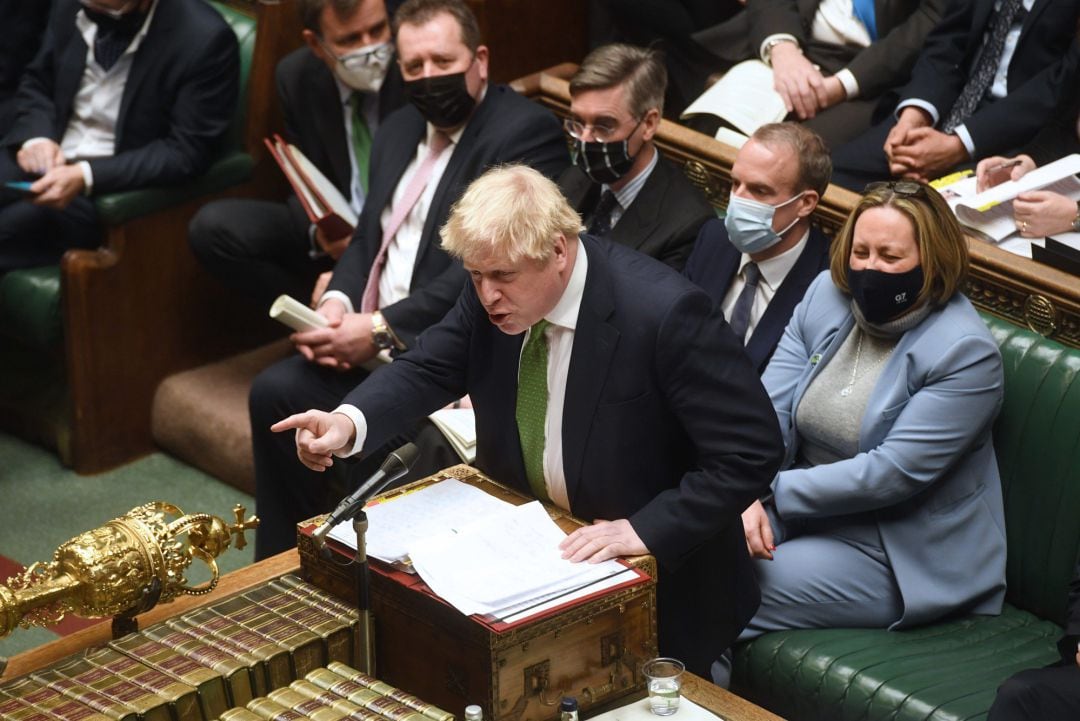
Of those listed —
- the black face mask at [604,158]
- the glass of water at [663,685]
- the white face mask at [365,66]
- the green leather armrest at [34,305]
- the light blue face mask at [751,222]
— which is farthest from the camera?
the green leather armrest at [34,305]

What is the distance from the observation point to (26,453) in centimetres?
495

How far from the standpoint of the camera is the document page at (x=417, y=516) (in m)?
2.82

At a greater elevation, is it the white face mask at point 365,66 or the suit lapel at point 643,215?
the white face mask at point 365,66

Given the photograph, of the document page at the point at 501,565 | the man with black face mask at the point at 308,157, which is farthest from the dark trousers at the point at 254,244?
the document page at the point at 501,565

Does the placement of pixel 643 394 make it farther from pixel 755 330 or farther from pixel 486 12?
pixel 486 12

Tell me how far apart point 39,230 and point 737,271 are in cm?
231

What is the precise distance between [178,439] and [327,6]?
137 centimetres

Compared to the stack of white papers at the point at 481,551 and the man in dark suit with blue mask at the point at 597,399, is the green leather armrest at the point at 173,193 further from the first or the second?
the stack of white papers at the point at 481,551

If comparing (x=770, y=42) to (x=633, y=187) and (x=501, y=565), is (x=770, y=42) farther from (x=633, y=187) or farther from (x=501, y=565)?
(x=501, y=565)

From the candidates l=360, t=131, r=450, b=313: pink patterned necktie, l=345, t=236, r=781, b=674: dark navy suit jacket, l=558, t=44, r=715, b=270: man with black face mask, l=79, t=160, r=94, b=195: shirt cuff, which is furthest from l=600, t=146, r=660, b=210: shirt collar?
l=79, t=160, r=94, b=195: shirt cuff

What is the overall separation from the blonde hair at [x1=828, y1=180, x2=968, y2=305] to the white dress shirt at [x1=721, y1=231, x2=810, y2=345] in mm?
369

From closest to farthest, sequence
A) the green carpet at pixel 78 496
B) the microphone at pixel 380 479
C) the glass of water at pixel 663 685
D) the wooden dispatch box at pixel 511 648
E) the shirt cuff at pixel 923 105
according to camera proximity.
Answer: the microphone at pixel 380 479 < the wooden dispatch box at pixel 511 648 < the glass of water at pixel 663 685 < the shirt cuff at pixel 923 105 < the green carpet at pixel 78 496

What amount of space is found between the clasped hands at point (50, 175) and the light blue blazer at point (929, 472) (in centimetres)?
238

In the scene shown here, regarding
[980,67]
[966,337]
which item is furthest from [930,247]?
[980,67]
